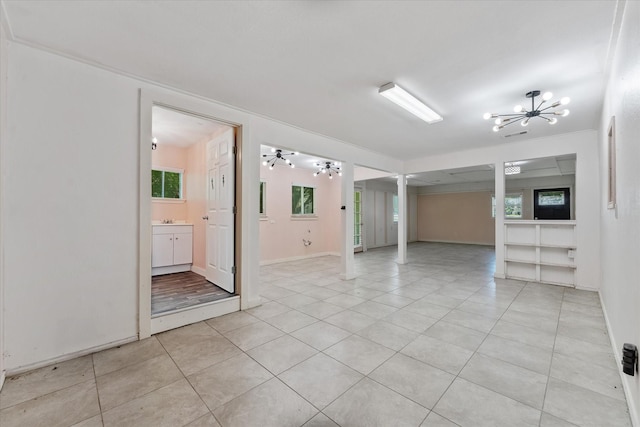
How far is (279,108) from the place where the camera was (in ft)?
11.1

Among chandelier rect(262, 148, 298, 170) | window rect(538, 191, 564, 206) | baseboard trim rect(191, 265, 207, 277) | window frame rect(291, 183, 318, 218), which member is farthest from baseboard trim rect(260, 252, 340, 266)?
window rect(538, 191, 564, 206)

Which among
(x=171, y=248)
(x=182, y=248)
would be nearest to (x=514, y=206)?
(x=182, y=248)

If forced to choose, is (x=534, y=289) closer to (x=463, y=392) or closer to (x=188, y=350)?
(x=463, y=392)

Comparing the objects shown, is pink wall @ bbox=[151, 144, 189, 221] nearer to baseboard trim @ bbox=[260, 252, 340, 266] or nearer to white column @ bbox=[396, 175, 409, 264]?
baseboard trim @ bbox=[260, 252, 340, 266]

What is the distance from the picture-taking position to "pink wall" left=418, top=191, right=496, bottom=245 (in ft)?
34.9

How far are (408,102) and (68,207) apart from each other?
370 cm

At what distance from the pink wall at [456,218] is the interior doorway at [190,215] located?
10530mm

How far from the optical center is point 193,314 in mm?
2955

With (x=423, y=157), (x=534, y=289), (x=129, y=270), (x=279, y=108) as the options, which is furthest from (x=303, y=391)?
(x=423, y=157)

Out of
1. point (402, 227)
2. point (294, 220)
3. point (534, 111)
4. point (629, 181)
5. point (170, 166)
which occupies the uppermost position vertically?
point (534, 111)

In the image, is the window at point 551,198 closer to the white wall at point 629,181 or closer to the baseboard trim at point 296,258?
the baseboard trim at point 296,258

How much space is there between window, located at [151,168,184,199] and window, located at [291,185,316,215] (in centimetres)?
295

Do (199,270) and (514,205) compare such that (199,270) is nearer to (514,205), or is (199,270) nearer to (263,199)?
(263,199)

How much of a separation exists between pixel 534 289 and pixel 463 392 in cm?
366
